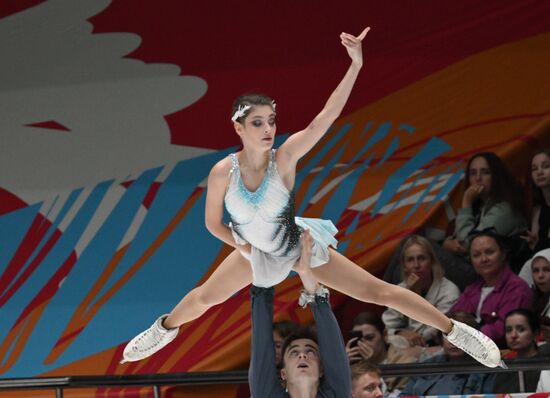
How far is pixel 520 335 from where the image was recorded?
5434 millimetres

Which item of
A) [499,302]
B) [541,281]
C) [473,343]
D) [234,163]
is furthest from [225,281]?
[541,281]

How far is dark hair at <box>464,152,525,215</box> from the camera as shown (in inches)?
251

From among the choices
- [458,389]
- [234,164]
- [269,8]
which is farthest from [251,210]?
[269,8]

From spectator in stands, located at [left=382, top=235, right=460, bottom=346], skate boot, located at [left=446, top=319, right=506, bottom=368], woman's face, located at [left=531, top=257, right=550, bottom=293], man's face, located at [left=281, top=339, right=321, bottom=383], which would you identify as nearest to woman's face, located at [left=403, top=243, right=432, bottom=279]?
spectator in stands, located at [left=382, top=235, right=460, bottom=346]

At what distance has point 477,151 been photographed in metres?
7.02

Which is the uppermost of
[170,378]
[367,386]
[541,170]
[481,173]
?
[481,173]

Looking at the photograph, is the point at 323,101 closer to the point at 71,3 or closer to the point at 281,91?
the point at 281,91

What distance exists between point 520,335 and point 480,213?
1162 mm

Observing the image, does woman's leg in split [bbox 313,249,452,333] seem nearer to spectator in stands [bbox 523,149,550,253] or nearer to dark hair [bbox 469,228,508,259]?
dark hair [bbox 469,228,508,259]

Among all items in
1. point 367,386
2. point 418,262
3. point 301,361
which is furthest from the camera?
point 418,262

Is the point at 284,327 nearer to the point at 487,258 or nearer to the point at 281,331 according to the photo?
the point at 281,331

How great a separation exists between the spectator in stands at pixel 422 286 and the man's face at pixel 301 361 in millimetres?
1689

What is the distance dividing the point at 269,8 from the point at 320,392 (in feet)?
13.1

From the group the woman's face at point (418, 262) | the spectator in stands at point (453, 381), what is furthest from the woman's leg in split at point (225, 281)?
Result: the woman's face at point (418, 262)
